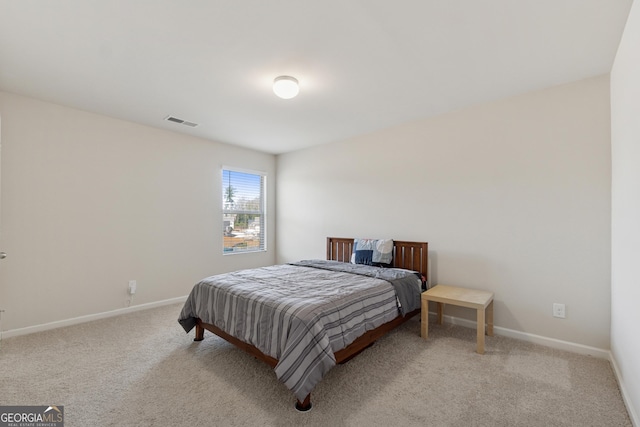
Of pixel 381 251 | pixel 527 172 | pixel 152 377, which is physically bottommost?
pixel 152 377

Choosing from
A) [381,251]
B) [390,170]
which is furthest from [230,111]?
[381,251]

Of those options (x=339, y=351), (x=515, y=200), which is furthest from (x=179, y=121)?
(x=515, y=200)

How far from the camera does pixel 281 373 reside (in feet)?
5.85

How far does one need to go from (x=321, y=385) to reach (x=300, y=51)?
241 cm

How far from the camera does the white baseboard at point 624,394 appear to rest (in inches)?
63.2

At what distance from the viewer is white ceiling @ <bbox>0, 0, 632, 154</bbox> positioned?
1696 millimetres

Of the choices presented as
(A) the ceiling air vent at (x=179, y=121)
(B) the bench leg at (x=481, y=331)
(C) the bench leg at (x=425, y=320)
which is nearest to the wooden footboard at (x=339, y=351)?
(C) the bench leg at (x=425, y=320)

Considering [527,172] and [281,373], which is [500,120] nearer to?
[527,172]

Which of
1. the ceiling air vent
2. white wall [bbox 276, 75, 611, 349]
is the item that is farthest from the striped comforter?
the ceiling air vent

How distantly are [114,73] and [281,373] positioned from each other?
2706 mm

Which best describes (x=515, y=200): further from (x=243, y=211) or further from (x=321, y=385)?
(x=243, y=211)

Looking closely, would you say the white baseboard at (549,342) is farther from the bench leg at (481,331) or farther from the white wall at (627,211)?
the bench leg at (481,331)

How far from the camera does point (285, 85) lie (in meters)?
2.43

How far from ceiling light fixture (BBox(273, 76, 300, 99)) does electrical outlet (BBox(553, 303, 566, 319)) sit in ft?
9.93
